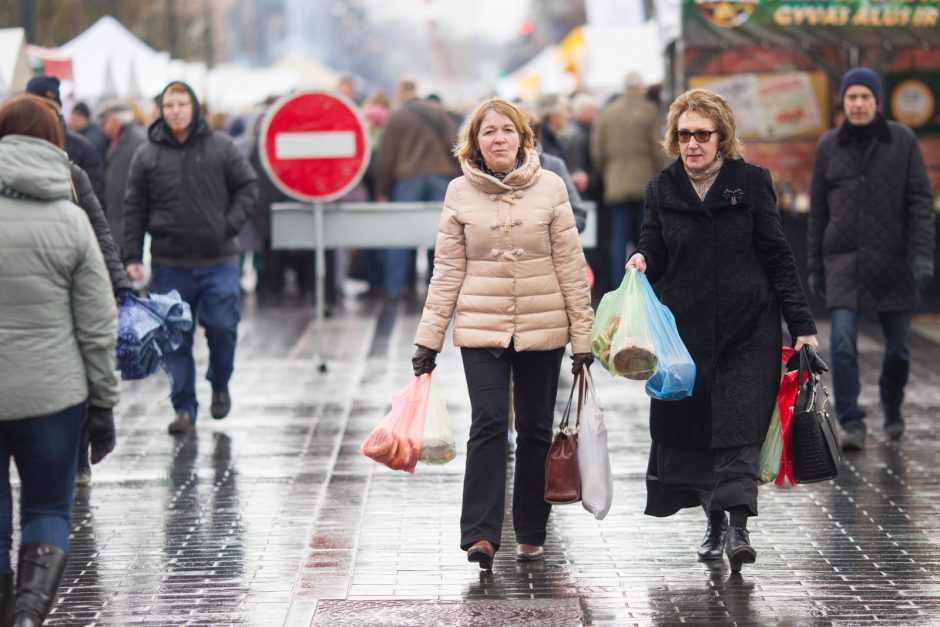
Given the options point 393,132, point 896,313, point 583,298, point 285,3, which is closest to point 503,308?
point 583,298

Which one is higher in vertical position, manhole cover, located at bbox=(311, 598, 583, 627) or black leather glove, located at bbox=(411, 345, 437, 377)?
black leather glove, located at bbox=(411, 345, 437, 377)

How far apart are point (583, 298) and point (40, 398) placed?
218cm

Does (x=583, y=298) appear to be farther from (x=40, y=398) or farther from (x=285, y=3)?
(x=285, y=3)

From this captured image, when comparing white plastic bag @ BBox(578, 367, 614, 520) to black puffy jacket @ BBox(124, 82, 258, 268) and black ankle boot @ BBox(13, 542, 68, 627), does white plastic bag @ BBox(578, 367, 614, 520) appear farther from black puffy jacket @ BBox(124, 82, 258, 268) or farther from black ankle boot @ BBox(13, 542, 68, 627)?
black puffy jacket @ BBox(124, 82, 258, 268)

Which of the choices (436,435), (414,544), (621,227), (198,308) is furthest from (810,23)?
(436,435)

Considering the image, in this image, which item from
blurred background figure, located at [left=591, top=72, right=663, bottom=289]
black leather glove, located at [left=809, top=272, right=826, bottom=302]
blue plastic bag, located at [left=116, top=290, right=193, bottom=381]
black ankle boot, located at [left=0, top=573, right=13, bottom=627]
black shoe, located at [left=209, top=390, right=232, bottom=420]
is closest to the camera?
black ankle boot, located at [left=0, top=573, right=13, bottom=627]

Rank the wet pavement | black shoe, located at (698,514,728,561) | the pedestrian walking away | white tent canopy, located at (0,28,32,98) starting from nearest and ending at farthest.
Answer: the pedestrian walking away, the wet pavement, black shoe, located at (698,514,728,561), white tent canopy, located at (0,28,32,98)

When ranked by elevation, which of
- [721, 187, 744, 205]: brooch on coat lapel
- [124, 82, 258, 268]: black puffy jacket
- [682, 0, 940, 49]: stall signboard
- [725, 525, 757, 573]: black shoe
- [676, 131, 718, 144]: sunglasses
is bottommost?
[725, 525, 757, 573]: black shoe

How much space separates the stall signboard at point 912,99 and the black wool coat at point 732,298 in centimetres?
875

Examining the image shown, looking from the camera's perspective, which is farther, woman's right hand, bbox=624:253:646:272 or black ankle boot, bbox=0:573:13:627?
woman's right hand, bbox=624:253:646:272

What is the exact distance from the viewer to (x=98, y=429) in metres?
5.48

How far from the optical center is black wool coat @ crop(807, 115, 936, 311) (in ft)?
29.6

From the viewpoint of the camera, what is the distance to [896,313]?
9.31 meters

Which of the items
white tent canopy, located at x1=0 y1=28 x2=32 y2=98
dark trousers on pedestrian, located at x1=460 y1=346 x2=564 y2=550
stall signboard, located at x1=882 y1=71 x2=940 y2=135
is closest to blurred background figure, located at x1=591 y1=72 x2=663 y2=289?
stall signboard, located at x1=882 y1=71 x2=940 y2=135
